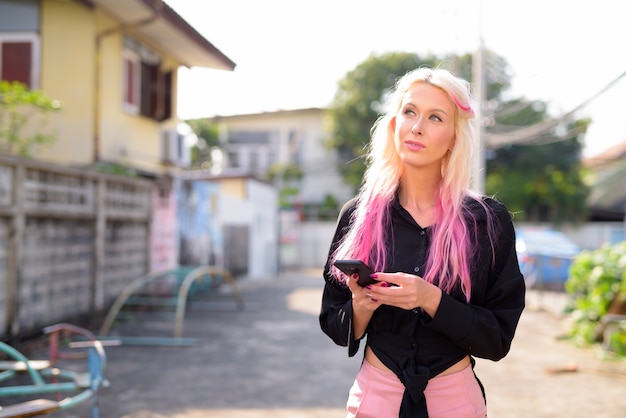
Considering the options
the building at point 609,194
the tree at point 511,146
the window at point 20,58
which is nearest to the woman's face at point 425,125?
the window at point 20,58

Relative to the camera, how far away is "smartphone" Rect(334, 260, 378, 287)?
177 cm

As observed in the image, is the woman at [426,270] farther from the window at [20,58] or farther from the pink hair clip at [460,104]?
the window at [20,58]

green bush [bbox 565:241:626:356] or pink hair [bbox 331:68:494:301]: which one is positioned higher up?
pink hair [bbox 331:68:494:301]

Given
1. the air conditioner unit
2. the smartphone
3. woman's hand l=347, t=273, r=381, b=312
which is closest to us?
the smartphone

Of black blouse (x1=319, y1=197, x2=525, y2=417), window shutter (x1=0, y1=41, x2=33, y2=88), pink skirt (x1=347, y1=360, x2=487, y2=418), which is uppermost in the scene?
window shutter (x1=0, y1=41, x2=33, y2=88)

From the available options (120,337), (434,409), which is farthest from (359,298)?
(120,337)

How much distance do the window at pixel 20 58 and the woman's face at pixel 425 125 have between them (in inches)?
393

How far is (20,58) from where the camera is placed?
1063 cm

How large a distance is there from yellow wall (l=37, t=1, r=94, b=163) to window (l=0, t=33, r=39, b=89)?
122 mm

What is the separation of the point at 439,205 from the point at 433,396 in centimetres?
58

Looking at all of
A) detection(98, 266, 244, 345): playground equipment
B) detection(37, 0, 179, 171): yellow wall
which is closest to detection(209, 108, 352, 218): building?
detection(98, 266, 244, 345): playground equipment

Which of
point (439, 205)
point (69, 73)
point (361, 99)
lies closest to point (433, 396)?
point (439, 205)

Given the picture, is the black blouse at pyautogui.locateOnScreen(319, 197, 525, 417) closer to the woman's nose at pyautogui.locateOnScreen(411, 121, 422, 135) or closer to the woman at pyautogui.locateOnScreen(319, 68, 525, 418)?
the woman at pyautogui.locateOnScreen(319, 68, 525, 418)

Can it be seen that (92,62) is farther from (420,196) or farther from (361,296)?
(361,296)
